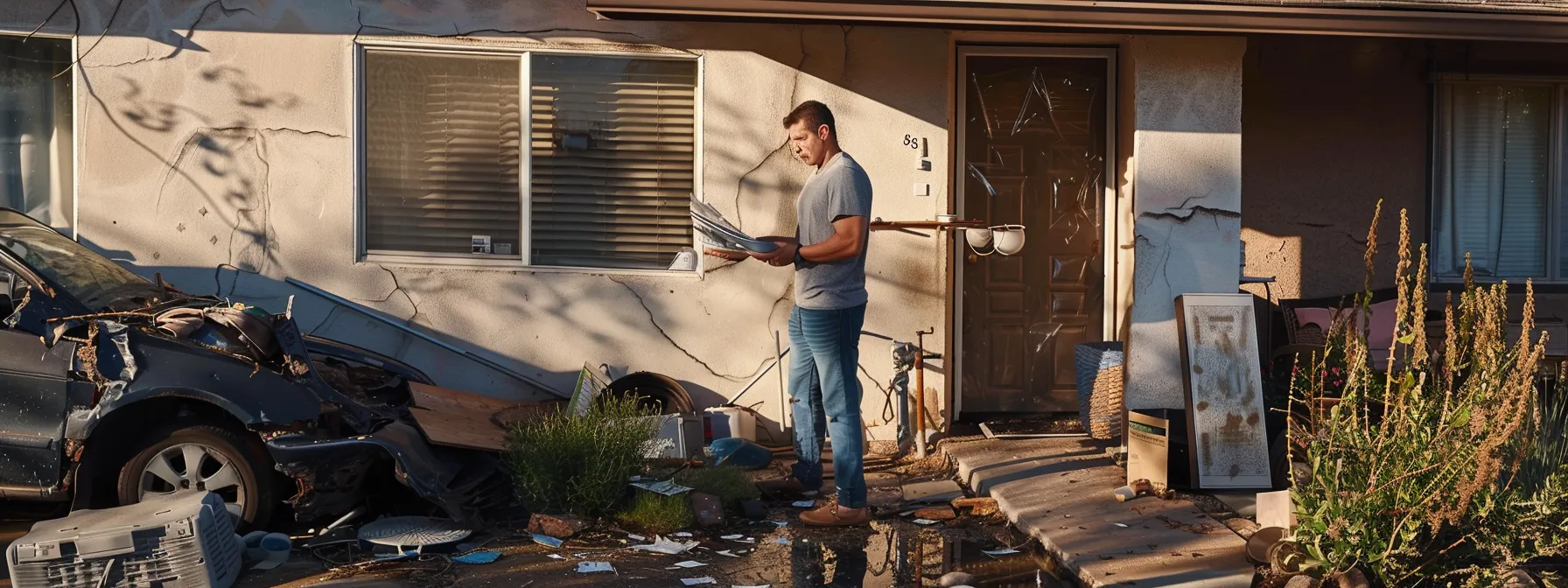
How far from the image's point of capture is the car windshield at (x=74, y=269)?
5953 millimetres

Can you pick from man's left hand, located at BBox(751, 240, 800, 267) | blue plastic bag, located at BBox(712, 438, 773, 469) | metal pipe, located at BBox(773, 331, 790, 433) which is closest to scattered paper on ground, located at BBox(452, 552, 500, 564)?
man's left hand, located at BBox(751, 240, 800, 267)

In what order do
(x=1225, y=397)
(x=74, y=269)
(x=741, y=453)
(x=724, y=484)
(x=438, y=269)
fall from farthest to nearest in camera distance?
1. (x=438, y=269)
2. (x=741, y=453)
3. (x=1225, y=397)
4. (x=724, y=484)
5. (x=74, y=269)

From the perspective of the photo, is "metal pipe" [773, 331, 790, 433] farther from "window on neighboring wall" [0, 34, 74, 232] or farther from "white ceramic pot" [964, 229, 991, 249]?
"window on neighboring wall" [0, 34, 74, 232]

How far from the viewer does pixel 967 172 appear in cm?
852

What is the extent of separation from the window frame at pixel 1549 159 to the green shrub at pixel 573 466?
5948 mm

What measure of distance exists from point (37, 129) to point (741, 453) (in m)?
4.62

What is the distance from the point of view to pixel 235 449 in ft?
18.7

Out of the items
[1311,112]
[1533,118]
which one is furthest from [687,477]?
[1533,118]

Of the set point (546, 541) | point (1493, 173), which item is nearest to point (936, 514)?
point (546, 541)

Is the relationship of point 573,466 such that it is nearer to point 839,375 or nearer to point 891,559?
point 839,375

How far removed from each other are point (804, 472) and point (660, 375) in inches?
67.8

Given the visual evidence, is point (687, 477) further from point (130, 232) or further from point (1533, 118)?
point (1533, 118)

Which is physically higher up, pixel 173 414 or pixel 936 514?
pixel 173 414

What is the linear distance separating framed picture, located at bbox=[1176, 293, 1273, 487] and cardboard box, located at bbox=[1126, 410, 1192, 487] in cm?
11
